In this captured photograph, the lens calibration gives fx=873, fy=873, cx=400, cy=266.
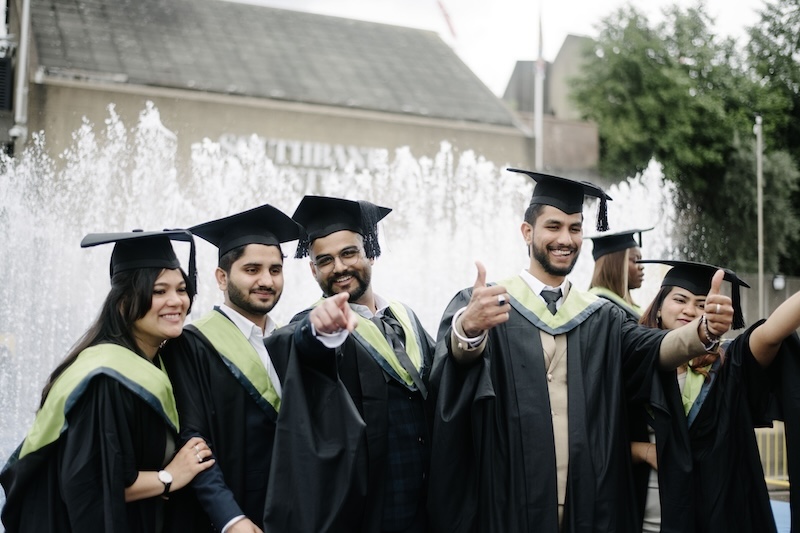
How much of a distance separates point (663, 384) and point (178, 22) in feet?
58.9

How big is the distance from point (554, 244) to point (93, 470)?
178 cm

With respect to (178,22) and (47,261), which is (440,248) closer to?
(47,261)

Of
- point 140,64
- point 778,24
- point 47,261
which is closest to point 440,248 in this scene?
point 47,261

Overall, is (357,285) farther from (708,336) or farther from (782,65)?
(782,65)

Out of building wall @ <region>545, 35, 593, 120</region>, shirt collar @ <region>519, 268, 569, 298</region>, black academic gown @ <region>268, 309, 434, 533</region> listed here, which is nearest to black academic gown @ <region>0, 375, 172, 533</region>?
black academic gown @ <region>268, 309, 434, 533</region>

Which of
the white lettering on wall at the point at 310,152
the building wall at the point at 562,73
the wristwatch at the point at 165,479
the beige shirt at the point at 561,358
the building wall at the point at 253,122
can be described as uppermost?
the building wall at the point at 562,73

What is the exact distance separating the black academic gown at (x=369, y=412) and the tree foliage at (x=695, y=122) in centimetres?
1725

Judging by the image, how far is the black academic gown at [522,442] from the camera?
2979 millimetres

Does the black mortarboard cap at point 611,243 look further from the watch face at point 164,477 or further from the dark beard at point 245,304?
the watch face at point 164,477

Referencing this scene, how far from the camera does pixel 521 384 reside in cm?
309

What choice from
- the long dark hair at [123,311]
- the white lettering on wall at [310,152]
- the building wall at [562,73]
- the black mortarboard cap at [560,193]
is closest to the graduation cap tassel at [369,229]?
the black mortarboard cap at [560,193]

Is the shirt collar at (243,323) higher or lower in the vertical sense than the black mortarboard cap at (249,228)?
lower

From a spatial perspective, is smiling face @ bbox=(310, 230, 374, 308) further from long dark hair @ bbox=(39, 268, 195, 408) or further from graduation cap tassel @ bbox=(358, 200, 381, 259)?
long dark hair @ bbox=(39, 268, 195, 408)

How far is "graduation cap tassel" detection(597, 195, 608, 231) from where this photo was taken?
352 centimetres
